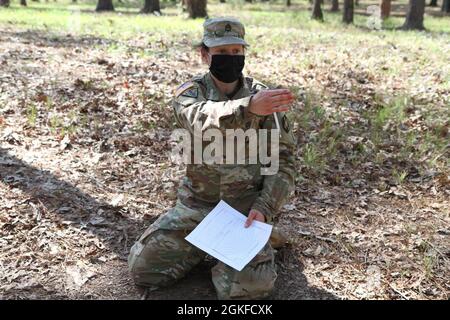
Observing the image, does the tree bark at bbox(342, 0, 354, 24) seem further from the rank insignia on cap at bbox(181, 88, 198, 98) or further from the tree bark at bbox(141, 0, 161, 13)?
the rank insignia on cap at bbox(181, 88, 198, 98)

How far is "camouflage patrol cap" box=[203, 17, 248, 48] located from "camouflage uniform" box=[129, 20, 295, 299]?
0.27 m

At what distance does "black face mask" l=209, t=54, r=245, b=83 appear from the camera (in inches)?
121

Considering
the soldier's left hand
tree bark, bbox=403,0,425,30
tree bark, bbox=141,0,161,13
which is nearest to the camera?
the soldier's left hand

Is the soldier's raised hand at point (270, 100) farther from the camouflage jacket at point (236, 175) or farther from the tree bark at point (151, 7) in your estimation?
the tree bark at point (151, 7)

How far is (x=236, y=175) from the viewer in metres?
3.23

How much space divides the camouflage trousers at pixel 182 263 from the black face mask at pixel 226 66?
892 millimetres

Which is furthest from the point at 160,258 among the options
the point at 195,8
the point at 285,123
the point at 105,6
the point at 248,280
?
the point at 105,6

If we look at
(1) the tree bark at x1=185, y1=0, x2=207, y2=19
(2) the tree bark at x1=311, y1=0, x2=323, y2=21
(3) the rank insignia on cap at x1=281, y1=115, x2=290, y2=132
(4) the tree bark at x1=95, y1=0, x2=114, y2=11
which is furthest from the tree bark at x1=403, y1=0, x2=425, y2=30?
(3) the rank insignia on cap at x1=281, y1=115, x2=290, y2=132

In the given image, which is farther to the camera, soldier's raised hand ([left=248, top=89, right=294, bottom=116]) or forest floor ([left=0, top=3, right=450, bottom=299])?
forest floor ([left=0, top=3, right=450, bottom=299])

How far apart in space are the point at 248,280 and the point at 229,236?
28 cm

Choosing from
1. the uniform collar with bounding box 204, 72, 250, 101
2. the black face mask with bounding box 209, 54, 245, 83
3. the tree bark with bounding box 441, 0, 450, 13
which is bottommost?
the uniform collar with bounding box 204, 72, 250, 101

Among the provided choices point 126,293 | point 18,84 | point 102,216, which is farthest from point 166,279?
point 18,84

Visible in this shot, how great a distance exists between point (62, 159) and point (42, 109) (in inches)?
54.1

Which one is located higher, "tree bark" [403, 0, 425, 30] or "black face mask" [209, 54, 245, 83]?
"tree bark" [403, 0, 425, 30]
